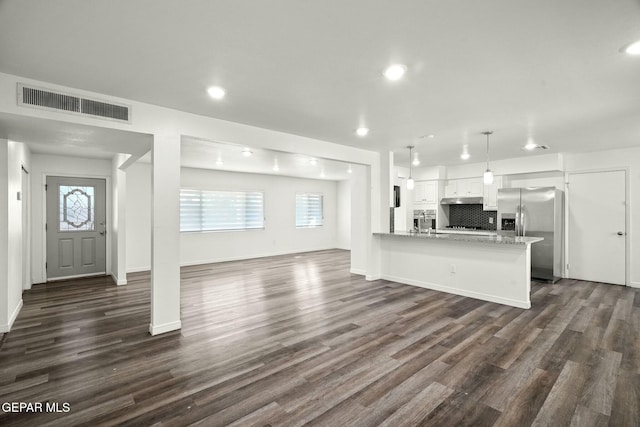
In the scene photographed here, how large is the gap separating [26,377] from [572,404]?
4227 mm

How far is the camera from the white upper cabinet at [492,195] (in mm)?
6812

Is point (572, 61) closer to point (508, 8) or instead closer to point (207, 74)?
point (508, 8)

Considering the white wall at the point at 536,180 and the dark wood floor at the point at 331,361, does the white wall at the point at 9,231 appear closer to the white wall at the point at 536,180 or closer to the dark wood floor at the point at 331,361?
the dark wood floor at the point at 331,361

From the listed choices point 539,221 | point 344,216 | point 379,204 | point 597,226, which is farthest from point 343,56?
point 344,216

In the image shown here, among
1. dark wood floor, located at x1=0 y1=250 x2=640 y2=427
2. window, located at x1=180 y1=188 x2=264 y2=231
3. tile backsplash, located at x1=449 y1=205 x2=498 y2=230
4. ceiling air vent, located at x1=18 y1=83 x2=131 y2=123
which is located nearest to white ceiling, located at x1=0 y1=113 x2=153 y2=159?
ceiling air vent, located at x1=18 y1=83 x2=131 y2=123

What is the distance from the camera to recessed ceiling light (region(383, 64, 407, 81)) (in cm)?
242

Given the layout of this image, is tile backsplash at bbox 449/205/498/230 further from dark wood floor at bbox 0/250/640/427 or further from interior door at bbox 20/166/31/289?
interior door at bbox 20/166/31/289

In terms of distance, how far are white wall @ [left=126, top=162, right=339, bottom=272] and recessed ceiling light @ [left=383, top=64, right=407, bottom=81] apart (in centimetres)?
626

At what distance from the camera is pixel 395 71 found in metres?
2.48

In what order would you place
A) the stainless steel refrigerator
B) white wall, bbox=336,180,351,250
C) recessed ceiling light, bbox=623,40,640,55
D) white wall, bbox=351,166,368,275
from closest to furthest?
1. recessed ceiling light, bbox=623,40,640,55
2. the stainless steel refrigerator
3. white wall, bbox=351,166,368,275
4. white wall, bbox=336,180,351,250

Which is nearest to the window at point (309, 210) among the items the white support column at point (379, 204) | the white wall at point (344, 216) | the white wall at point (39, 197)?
the white wall at point (344, 216)

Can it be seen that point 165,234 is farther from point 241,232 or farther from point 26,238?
point 241,232

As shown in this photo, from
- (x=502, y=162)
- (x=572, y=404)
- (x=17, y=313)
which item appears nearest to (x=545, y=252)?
(x=502, y=162)

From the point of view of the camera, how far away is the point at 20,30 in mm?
1949
